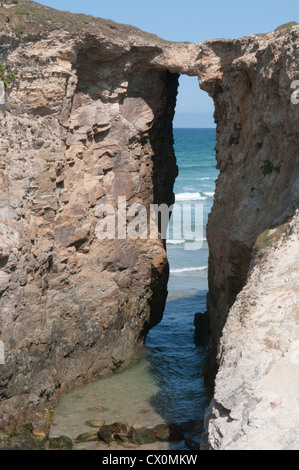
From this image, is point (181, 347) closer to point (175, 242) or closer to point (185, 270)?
point (185, 270)

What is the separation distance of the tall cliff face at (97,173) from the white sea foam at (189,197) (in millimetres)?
28418

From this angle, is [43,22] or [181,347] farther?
[181,347]

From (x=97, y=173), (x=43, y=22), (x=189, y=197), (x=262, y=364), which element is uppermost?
(x=43, y=22)

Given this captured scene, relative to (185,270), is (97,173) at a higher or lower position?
higher

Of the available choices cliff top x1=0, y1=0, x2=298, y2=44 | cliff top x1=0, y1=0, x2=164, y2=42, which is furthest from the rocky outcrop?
cliff top x1=0, y1=0, x2=164, y2=42

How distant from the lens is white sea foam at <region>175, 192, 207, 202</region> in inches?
1854

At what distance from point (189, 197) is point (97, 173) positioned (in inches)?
1234

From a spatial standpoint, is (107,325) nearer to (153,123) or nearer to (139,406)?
(139,406)

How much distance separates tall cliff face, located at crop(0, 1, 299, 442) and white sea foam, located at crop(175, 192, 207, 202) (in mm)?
28418

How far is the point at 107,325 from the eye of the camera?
56.5ft

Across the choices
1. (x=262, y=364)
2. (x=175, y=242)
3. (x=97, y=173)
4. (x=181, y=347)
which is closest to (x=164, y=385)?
(x=181, y=347)

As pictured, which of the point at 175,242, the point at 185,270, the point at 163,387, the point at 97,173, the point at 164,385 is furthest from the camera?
Result: the point at 175,242

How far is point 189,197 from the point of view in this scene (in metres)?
47.7

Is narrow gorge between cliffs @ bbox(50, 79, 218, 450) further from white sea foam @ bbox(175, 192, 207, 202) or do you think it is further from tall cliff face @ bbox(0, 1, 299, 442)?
white sea foam @ bbox(175, 192, 207, 202)
